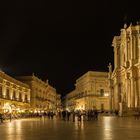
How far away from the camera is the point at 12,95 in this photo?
83.0 metres

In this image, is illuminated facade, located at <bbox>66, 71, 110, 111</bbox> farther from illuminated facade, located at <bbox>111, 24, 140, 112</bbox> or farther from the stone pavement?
the stone pavement

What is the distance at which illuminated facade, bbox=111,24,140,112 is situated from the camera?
2507 inches

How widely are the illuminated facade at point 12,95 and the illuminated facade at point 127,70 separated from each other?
67.9 feet

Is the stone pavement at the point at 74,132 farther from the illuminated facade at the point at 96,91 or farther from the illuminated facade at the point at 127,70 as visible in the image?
the illuminated facade at the point at 96,91

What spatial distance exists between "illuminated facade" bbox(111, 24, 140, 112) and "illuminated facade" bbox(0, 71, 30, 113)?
20.7 meters

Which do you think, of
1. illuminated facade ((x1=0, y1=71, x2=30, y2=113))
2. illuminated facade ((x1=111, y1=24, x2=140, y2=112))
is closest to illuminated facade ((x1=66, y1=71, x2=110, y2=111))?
illuminated facade ((x1=0, y1=71, x2=30, y2=113))

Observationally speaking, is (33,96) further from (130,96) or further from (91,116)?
(91,116)

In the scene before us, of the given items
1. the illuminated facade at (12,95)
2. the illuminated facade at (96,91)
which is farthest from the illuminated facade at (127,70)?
the illuminated facade at (96,91)

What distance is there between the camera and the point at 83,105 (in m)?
126

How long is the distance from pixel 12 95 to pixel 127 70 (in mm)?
28652

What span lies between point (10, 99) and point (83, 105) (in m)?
49.4

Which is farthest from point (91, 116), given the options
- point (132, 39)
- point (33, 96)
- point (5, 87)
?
point (33, 96)

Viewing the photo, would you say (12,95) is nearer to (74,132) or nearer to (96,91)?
(96,91)

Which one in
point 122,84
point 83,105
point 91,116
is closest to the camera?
point 91,116
